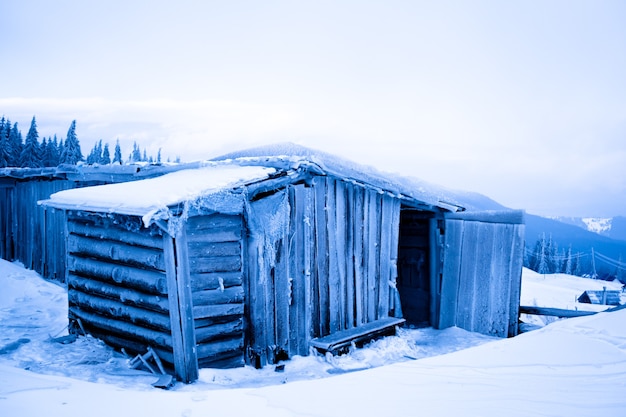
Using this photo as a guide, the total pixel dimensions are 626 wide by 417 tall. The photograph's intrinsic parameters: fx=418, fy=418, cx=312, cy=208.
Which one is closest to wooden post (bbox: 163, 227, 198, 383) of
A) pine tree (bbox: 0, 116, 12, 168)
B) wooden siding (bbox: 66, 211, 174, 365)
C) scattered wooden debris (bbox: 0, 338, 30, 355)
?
wooden siding (bbox: 66, 211, 174, 365)

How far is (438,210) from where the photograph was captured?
32.5 ft

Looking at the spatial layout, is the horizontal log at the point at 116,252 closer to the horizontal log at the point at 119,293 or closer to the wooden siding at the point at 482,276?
the horizontal log at the point at 119,293

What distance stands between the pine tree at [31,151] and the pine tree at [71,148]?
4.14 metres

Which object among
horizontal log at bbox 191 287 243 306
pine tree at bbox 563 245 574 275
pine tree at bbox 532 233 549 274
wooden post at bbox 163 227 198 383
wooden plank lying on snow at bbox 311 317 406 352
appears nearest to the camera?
wooden post at bbox 163 227 198 383

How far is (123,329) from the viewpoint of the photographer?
6.78 m

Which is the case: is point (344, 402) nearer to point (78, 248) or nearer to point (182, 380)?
point (182, 380)

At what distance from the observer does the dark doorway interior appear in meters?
10.8

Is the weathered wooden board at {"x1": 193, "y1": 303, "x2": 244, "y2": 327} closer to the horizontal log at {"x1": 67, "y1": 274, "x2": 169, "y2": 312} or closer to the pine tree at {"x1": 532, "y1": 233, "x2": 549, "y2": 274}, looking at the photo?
the horizontal log at {"x1": 67, "y1": 274, "x2": 169, "y2": 312}

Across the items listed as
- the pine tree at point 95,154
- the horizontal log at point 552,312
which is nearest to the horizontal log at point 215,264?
the horizontal log at point 552,312

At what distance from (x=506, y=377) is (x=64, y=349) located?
6620 millimetres

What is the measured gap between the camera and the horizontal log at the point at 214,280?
6.12m

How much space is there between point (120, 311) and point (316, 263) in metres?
3.37

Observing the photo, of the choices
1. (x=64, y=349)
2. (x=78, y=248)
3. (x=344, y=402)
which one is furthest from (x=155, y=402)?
(x=78, y=248)

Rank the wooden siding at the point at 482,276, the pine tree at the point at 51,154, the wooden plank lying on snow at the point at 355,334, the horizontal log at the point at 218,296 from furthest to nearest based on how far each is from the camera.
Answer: the pine tree at the point at 51,154 → the wooden siding at the point at 482,276 → the wooden plank lying on snow at the point at 355,334 → the horizontal log at the point at 218,296
